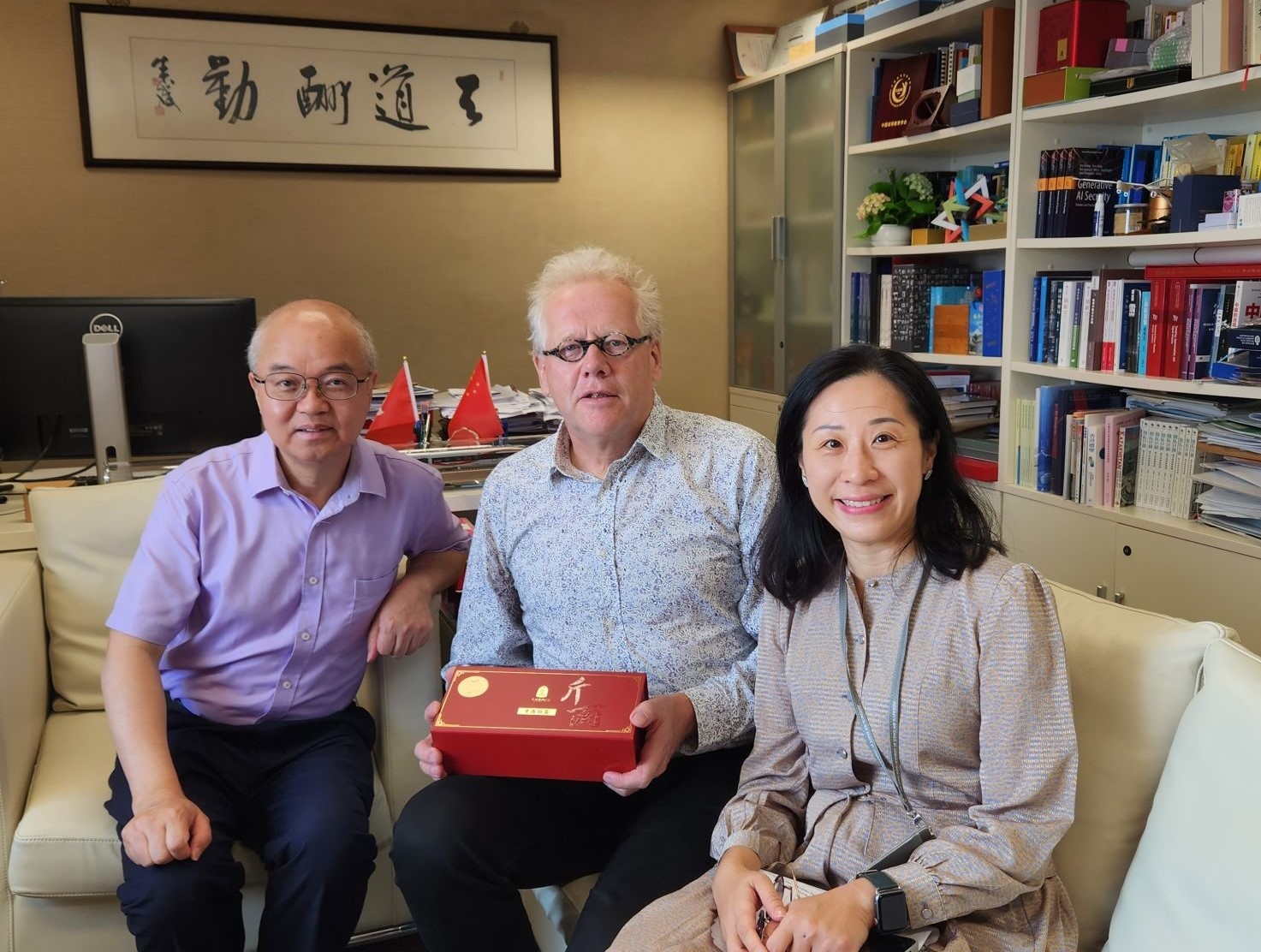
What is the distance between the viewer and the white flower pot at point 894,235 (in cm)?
366

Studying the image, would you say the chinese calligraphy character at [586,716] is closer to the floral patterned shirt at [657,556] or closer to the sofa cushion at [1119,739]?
the floral patterned shirt at [657,556]

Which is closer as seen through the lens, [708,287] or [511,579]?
[511,579]

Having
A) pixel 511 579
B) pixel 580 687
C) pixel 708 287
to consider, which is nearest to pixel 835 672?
pixel 580 687

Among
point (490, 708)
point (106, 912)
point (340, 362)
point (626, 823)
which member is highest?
point (340, 362)

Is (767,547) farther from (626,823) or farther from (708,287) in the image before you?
(708,287)

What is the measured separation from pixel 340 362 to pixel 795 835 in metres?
1.06

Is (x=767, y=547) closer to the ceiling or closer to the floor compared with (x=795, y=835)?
closer to the ceiling

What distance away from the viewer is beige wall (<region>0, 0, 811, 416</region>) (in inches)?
149

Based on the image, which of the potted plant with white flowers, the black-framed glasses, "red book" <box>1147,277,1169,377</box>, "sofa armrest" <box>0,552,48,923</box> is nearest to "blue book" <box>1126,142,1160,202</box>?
"red book" <box>1147,277,1169,377</box>

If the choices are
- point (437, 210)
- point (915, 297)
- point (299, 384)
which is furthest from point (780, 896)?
point (437, 210)

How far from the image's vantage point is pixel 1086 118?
2.95 metres

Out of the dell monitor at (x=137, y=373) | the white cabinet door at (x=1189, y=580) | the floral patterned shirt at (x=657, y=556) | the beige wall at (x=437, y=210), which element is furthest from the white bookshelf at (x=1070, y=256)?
the dell monitor at (x=137, y=373)

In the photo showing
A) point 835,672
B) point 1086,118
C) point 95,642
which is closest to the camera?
point 835,672

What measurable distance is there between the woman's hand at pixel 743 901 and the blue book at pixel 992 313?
243 centimetres
